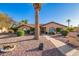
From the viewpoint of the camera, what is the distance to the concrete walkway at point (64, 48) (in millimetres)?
4680

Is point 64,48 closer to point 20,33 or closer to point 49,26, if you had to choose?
point 49,26

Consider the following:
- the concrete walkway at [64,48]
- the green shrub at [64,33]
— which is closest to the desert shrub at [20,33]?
the concrete walkway at [64,48]

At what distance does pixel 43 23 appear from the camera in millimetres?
4797

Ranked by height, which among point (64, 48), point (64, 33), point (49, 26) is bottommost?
point (64, 48)

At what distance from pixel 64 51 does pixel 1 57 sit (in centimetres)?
130

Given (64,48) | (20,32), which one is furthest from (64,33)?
(20,32)

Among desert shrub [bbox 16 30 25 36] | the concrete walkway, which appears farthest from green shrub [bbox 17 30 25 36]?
the concrete walkway

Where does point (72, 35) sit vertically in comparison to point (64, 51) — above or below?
above

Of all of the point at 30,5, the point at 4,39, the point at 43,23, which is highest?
the point at 30,5

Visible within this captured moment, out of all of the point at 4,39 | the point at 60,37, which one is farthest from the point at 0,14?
the point at 60,37

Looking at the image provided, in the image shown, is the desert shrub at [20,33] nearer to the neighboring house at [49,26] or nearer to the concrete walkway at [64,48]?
the neighboring house at [49,26]

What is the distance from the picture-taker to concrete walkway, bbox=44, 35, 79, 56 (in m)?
4.68

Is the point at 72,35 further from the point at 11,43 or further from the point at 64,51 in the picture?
the point at 11,43

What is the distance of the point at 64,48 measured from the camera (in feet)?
16.0
